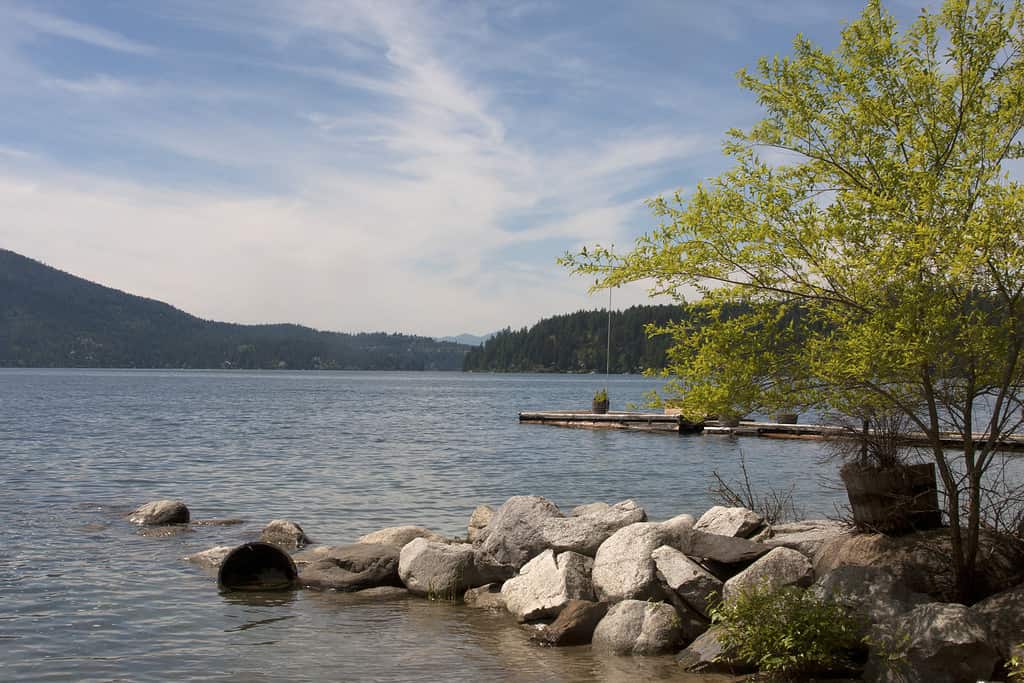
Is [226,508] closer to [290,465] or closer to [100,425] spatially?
[290,465]

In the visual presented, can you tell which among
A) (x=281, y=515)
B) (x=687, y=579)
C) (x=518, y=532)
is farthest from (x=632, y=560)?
(x=281, y=515)

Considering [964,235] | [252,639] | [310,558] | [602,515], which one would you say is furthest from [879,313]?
[310,558]

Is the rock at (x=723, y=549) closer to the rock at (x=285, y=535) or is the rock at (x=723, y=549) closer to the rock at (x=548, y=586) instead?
the rock at (x=548, y=586)

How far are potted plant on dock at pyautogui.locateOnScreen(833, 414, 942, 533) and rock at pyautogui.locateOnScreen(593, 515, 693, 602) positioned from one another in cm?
248

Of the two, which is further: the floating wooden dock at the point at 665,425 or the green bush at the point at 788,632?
the floating wooden dock at the point at 665,425

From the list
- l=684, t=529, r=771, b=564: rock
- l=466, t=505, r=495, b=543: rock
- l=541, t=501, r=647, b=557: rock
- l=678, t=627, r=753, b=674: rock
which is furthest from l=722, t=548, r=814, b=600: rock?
l=466, t=505, r=495, b=543: rock

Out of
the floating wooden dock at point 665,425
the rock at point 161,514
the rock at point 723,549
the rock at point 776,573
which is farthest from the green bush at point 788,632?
the floating wooden dock at point 665,425

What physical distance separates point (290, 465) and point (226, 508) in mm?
10192

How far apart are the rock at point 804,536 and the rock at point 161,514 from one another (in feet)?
44.3

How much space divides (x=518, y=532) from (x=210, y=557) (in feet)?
20.2

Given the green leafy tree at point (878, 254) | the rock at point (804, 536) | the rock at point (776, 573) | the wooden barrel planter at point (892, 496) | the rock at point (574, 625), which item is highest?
the green leafy tree at point (878, 254)

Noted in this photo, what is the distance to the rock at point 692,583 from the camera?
11.9 m

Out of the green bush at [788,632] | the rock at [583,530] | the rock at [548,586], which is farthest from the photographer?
the rock at [583,530]

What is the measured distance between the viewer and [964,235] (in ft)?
30.1
